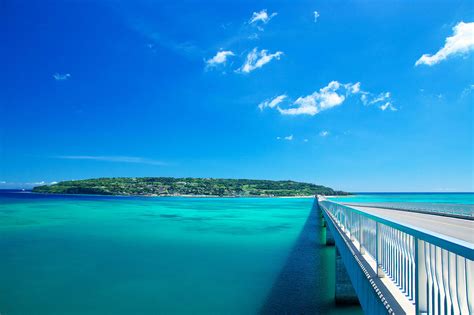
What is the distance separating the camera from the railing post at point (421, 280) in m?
3.22

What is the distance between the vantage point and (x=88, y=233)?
3091cm

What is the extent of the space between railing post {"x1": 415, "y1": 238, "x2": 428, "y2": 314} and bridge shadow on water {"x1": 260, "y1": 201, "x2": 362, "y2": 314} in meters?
8.50

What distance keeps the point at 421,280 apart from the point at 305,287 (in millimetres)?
A: 11428

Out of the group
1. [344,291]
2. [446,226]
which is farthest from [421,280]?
[446,226]

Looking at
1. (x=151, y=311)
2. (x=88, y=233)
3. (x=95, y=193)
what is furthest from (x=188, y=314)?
(x=95, y=193)

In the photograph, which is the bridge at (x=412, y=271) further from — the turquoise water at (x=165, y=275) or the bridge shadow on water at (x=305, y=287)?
the turquoise water at (x=165, y=275)

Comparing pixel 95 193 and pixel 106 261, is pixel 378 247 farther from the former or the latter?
pixel 95 193

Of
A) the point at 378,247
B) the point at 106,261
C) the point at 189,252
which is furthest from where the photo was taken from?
the point at 189,252

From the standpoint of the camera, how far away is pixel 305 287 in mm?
13633

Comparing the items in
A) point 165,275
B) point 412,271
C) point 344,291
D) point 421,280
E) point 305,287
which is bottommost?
point 165,275

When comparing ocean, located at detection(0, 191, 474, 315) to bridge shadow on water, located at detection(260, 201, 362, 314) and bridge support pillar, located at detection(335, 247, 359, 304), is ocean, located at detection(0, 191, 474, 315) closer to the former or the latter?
bridge shadow on water, located at detection(260, 201, 362, 314)

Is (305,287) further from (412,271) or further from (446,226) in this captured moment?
(412,271)

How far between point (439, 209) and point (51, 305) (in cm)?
2613

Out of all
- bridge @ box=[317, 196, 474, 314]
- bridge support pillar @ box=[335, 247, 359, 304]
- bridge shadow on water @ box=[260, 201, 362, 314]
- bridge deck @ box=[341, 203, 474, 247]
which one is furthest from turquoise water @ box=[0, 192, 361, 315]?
bridge @ box=[317, 196, 474, 314]
